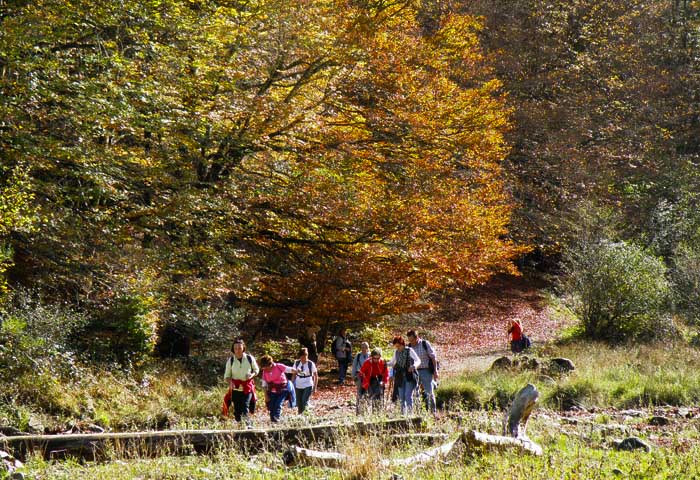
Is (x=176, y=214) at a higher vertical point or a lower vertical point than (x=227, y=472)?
higher

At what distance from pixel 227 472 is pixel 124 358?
9.29 meters

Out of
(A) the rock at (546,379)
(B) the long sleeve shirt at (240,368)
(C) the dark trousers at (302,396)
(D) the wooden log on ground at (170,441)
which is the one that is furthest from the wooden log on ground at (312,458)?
(A) the rock at (546,379)

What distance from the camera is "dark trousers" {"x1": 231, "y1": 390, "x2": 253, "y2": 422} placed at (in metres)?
12.9

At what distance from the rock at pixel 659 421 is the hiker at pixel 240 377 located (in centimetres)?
579

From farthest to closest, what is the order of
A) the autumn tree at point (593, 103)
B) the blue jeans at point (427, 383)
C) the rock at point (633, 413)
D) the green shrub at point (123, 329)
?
the autumn tree at point (593, 103) → the green shrub at point (123, 329) → the blue jeans at point (427, 383) → the rock at point (633, 413)

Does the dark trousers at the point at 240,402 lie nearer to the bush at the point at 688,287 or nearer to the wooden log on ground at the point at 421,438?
the wooden log on ground at the point at 421,438

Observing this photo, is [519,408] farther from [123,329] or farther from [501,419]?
[123,329]

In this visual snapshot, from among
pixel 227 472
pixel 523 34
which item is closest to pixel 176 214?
pixel 227 472

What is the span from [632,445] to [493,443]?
1.79 meters

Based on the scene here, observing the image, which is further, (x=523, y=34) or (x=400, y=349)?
(x=523, y=34)

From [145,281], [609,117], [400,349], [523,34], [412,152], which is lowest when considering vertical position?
[400,349]

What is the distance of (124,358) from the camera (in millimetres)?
16984

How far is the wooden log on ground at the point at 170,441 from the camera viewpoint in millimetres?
9734

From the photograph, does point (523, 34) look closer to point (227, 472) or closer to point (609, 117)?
point (609, 117)
